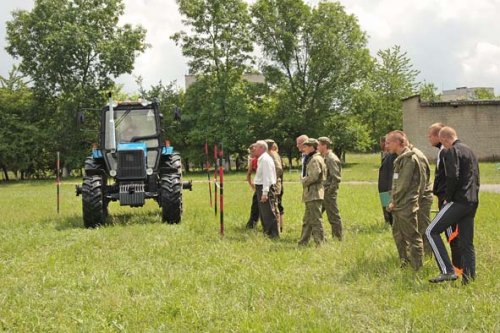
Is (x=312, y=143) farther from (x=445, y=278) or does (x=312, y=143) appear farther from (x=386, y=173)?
(x=445, y=278)

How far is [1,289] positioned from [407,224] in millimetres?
4870

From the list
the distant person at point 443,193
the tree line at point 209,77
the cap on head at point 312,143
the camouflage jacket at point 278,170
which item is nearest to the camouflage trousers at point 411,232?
the distant person at point 443,193

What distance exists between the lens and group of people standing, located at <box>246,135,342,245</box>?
28.2 feet

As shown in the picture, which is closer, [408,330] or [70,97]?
[408,330]

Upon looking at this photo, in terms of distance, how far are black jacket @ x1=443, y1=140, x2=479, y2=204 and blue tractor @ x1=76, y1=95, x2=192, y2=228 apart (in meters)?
6.52

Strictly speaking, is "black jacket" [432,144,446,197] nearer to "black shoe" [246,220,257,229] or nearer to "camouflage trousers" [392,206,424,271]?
"camouflage trousers" [392,206,424,271]

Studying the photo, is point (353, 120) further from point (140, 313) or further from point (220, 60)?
point (140, 313)

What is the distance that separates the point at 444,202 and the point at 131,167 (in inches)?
Result: 287

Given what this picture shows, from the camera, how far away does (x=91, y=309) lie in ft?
17.5

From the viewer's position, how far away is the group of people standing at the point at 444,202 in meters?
5.87

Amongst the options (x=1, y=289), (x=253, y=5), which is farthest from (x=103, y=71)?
(x=1, y=289)

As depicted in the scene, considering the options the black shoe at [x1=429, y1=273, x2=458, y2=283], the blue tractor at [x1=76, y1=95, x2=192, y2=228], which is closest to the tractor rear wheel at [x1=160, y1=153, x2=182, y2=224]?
the blue tractor at [x1=76, y1=95, x2=192, y2=228]

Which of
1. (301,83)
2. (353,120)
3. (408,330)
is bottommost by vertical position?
(408,330)

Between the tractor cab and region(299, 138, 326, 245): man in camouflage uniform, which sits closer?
region(299, 138, 326, 245): man in camouflage uniform
